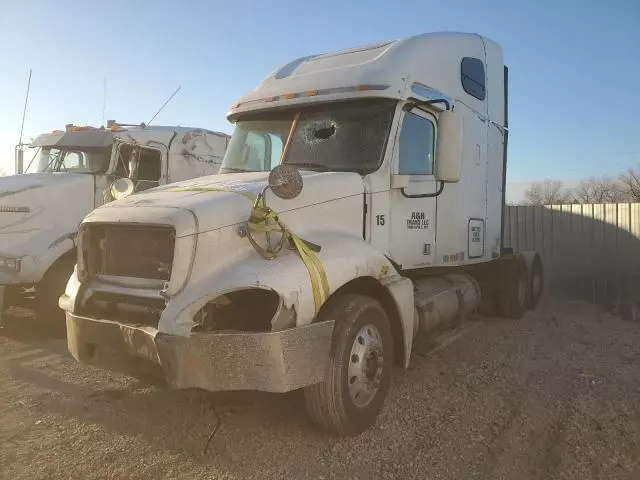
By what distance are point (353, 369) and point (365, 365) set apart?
14 centimetres

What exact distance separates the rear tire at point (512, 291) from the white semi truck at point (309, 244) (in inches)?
90.0

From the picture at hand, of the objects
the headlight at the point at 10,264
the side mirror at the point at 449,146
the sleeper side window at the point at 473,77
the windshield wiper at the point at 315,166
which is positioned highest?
the sleeper side window at the point at 473,77

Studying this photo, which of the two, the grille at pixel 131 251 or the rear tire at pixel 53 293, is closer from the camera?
the grille at pixel 131 251

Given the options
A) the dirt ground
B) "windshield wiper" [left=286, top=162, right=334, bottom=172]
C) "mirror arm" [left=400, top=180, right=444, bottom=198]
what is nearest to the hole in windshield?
"windshield wiper" [left=286, top=162, right=334, bottom=172]

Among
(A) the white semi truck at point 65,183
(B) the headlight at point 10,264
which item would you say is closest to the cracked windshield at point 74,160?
(A) the white semi truck at point 65,183

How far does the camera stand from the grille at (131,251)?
356 cm

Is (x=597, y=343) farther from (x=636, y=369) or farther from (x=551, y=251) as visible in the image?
(x=551, y=251)

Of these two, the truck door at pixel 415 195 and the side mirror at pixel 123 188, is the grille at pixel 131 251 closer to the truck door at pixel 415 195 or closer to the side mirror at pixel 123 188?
the side mirror at pixel 123 188

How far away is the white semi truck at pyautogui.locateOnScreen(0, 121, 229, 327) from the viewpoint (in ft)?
21.0

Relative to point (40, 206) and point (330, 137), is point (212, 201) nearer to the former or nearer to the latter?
point (330, 137)

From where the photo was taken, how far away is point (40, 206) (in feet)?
22.2

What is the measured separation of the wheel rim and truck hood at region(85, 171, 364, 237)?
1115mm

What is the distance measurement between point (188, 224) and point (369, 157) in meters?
1.92

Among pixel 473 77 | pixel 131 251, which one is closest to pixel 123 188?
pixel 131 251
